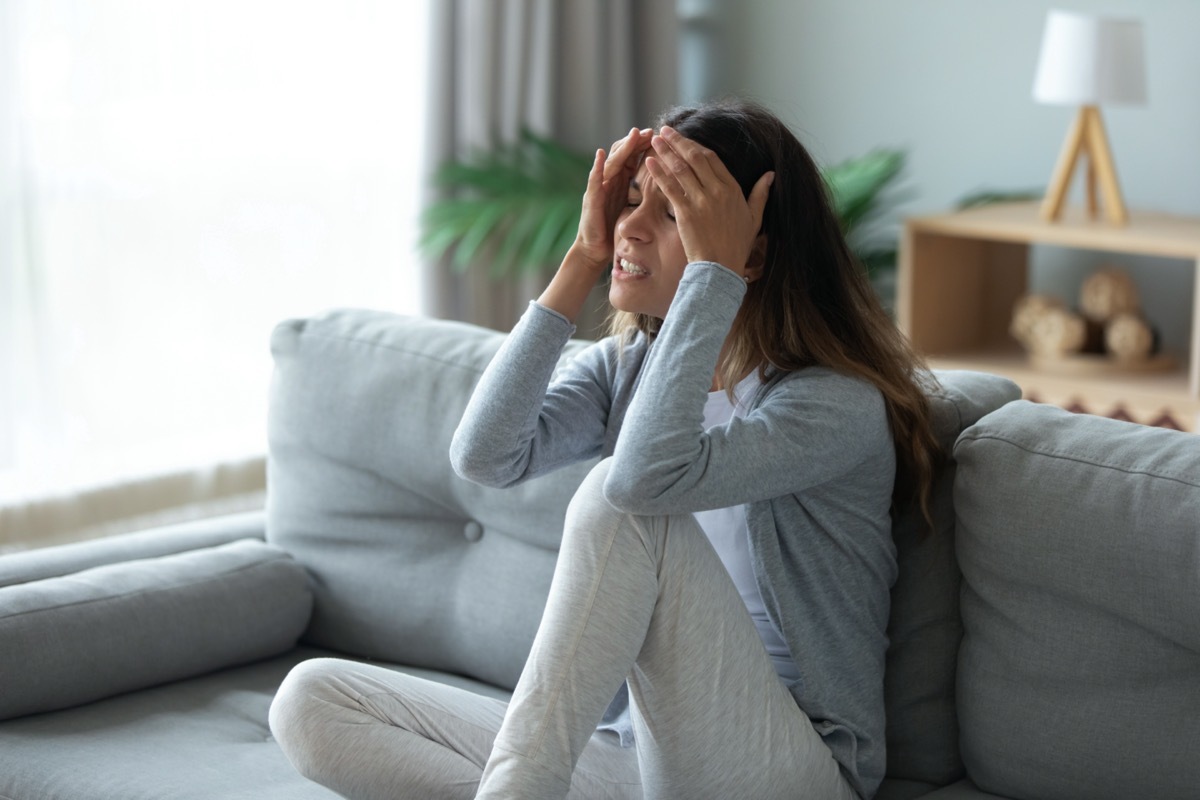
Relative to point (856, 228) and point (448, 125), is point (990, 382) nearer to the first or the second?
point (856, 228)

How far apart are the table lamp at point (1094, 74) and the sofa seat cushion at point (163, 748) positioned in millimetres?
1835

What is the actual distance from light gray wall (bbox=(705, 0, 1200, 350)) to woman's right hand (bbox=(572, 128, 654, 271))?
1.63 m

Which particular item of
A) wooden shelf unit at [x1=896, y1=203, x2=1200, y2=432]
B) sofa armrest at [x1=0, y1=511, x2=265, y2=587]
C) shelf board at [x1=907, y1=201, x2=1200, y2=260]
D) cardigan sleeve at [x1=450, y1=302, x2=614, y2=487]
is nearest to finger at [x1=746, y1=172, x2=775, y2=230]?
cardigan sleeve at [x1=450, y1=302, x2=614, y2=487]

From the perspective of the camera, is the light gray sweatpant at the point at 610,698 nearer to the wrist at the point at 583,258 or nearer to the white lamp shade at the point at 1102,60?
the wrist at the point at 583,258

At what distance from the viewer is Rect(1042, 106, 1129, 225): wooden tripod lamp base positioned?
3.01 m

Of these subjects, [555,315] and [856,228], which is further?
[856,228]

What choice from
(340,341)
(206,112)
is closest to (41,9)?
(206,112)

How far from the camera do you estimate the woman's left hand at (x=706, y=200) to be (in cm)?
148

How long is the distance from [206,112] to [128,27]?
0.25m

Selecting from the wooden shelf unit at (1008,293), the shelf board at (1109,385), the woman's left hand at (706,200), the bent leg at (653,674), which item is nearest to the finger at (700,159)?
the woman's left hand at (706,200)

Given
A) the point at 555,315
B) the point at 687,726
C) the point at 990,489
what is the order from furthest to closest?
the point at 555,315 → the point at 990,489 → the point at 687,726

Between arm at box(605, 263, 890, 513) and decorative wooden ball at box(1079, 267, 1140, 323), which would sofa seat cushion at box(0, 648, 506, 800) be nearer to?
arm at box(605, 263, 890, 513)

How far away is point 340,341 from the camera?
2041 mm

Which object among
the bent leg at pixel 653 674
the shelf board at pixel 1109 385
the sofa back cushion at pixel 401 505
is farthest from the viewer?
the shelf board at pixel 1109 385
